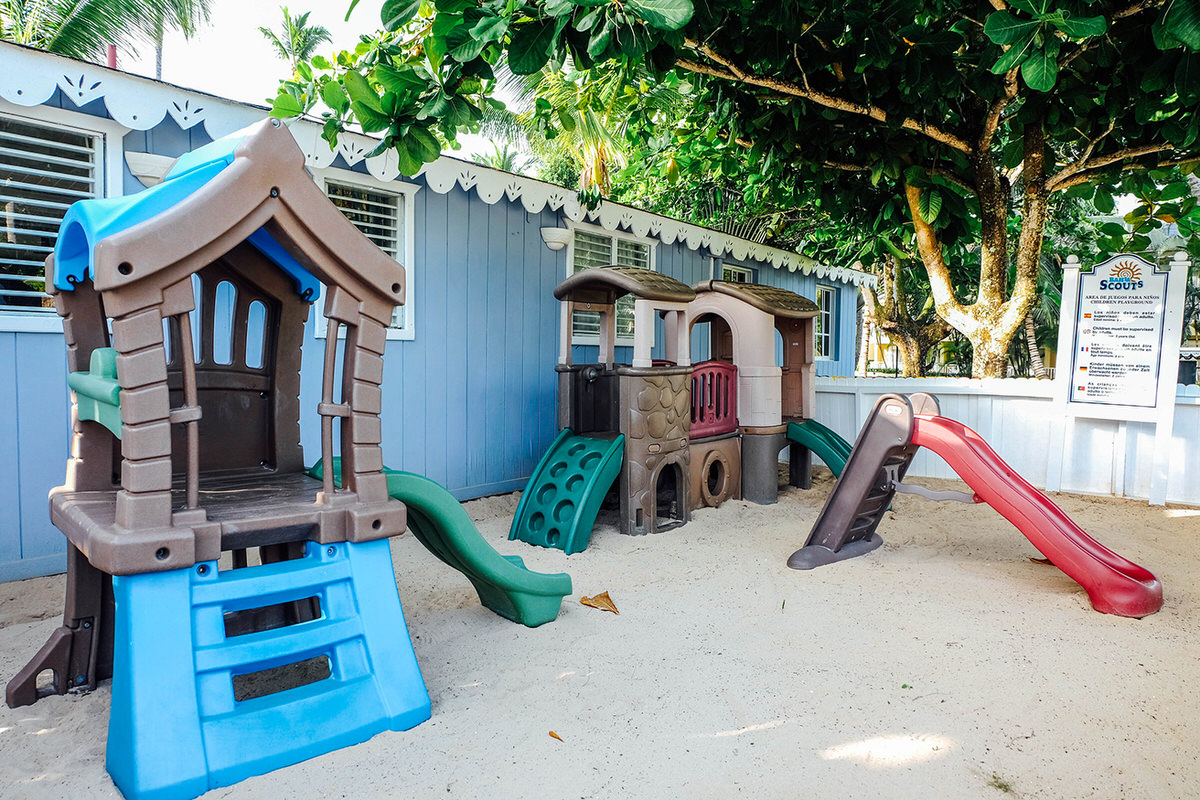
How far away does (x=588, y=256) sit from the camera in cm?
706

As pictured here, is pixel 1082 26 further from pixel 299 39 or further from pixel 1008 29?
pixel 299 39

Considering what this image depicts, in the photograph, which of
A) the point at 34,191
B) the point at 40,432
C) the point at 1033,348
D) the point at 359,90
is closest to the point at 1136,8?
the point at 359,90

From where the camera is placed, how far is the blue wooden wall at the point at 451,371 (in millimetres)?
3916

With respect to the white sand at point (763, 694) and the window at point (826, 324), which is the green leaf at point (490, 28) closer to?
the white sand at point (763, 694)

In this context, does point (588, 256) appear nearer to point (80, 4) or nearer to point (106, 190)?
point (106, 190)

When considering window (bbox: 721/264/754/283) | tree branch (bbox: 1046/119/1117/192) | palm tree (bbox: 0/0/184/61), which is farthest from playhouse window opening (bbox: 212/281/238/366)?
palm tree (bbox: 0/0/184/61)

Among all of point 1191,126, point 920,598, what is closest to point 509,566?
point 920,598

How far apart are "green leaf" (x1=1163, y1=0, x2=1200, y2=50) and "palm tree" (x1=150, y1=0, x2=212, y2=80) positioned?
72.4 feet

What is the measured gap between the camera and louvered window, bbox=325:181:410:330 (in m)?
5.16

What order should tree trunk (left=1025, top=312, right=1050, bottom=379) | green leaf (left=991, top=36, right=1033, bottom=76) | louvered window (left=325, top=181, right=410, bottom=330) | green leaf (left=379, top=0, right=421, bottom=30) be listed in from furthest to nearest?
tree trunk (left=1025, top=312, right=1050, bottom=379) → louvered window (left=325, top=181, right=410, bottom=330) → green leaf (left=991, top=36, right=1033, bottom=76) → green leaf (left=379, top=0, right=421, bottom=30)

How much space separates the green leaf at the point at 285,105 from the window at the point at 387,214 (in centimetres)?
126

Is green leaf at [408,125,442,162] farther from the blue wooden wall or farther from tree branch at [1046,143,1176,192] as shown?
tree branch at [1046,143,1176,192]

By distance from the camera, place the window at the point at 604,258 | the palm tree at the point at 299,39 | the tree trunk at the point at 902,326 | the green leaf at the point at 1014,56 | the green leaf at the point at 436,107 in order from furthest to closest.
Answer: the palm tree at the point at 299,39 → the tree trunk at the point at 902,326 → the window at the point at 604,258 → the green leaf at the point at 436,107 → the green leaf at the point at 1014,56

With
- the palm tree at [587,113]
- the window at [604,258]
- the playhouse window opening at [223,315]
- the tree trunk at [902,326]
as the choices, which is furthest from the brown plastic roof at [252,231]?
the tree trunk at [902,326]
